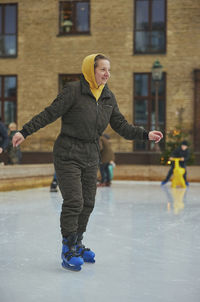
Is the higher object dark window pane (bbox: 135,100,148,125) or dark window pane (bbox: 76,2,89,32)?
dark window pane (bbox: 76,2,89,32)

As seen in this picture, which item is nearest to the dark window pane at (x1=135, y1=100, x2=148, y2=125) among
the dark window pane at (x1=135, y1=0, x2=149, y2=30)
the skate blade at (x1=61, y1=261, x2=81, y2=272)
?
the dark window pane at (x1=135, y1=0, x2=149, y2=30)

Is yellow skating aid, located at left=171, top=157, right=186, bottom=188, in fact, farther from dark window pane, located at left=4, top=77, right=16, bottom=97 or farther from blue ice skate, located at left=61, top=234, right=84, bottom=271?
blue ice skate, located at left=61, top=234, right=84, bottom=271

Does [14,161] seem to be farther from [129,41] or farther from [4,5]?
[4,5]

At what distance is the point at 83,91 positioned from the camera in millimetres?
4254

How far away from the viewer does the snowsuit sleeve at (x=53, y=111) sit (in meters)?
4.16

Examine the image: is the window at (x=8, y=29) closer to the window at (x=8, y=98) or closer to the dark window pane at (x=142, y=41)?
the window at (x=8, y=98)

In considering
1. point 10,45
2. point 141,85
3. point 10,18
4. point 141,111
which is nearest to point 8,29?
point 10,18

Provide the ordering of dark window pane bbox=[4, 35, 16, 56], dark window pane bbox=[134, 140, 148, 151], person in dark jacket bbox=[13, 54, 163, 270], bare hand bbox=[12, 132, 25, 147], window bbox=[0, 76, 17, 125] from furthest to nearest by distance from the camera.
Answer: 1. dark window pane bbox=[4, 35, 16, 56]
2. window bbox=[0, 76, 17, 125]
3. dark window pane bbox=[134, 140, 148, 151]
4. person in dark jacket bbox=[13, 54, 163, 270]
5. bare hand bbox=[12, 132, 25, 147]

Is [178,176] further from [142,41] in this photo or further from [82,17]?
[82,17]

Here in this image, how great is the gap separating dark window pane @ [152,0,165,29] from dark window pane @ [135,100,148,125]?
2.92 m

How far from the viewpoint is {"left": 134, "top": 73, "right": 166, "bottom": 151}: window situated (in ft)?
70.2

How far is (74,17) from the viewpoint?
22359 mm

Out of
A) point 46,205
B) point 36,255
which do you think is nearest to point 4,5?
point 46,205

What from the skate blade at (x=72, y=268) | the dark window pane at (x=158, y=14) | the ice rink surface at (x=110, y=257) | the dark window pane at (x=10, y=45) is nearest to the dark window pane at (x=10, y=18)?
the dark window pane at (x=10, y=45)
